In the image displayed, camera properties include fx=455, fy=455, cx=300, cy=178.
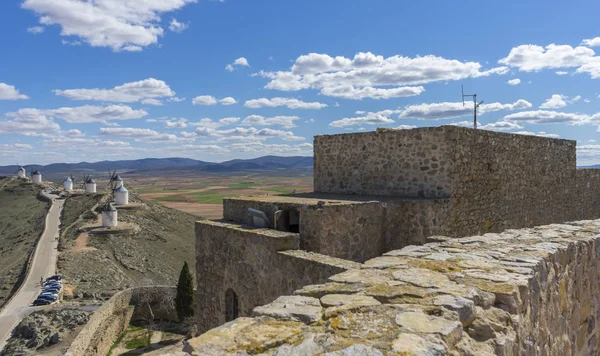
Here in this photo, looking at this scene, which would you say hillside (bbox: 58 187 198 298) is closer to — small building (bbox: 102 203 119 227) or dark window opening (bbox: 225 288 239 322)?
small building (bbox: 102 203 119 227)

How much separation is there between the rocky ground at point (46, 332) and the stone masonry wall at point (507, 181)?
70.7ft

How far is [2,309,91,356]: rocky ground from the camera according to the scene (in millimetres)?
23141

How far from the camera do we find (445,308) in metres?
3.20

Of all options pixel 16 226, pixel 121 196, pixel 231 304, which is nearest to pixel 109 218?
pixel 121 196

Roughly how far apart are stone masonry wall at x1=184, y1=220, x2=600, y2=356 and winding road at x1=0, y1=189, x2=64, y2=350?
26.8m

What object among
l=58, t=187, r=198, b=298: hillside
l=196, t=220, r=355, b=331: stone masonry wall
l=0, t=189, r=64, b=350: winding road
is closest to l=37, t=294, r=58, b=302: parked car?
l=0, t=189, r=64, b=350: winding road

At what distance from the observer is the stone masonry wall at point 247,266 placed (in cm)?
682

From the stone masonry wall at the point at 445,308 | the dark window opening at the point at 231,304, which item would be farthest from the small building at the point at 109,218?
the stone masonry wall at the point at 445,308

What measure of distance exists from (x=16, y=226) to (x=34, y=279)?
2443 cm

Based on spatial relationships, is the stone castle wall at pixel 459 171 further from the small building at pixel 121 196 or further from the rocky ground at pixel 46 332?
the small building at pixel 121 196

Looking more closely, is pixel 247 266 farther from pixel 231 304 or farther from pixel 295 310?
pixel 295 310

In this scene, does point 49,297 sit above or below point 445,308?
below

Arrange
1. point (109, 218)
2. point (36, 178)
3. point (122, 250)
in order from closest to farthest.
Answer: point (122, 250) → point (109, 218) → point (36, 178)

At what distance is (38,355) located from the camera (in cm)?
2220
